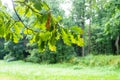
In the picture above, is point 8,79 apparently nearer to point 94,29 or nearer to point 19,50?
point 19,50

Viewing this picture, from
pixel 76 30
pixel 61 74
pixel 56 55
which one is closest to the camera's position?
pixel 76 30

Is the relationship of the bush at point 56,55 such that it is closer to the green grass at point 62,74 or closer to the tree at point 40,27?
the green grass at point 62,74

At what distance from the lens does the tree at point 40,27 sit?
1.42 meters

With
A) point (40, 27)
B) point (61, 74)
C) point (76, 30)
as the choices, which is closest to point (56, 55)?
point (61, 74)

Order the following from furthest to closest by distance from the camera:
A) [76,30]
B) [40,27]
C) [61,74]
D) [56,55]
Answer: [56,55] < [61,74] < [40,27] < [76,30]

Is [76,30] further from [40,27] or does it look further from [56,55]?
[56,55]

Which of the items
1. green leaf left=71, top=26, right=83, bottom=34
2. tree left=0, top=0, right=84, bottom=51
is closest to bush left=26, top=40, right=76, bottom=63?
tree left=0, top=0, right=84, bottom=51

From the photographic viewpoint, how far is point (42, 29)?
1.52 metres

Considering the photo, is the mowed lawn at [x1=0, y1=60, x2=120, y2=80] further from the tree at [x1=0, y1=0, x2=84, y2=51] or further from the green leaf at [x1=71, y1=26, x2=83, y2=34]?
the green leaf at [x1=71, y1=26, x2=83, y2=34]

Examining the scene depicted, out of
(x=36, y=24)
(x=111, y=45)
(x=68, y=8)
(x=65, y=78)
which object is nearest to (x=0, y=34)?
→ (x=36, y=24)

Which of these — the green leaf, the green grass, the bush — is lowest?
the bush

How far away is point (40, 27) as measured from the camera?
1525mm

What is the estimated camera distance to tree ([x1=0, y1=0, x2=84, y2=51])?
1425mm

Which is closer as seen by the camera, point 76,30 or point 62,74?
A: point 76,30
